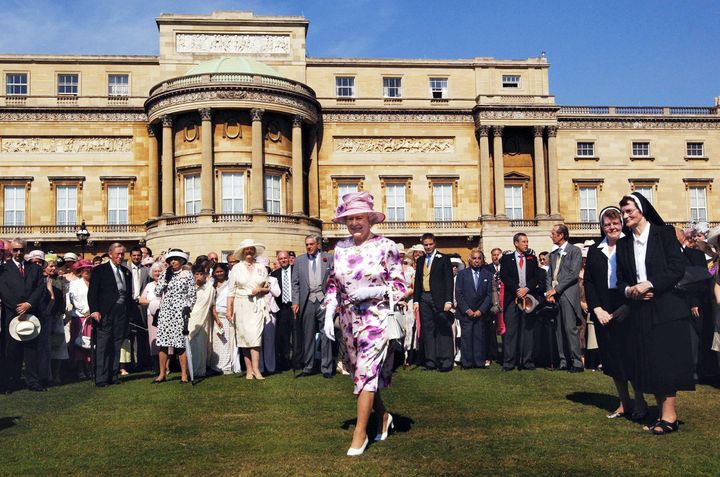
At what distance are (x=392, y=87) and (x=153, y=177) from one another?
53.5 feet

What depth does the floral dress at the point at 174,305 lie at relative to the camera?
12680 mm

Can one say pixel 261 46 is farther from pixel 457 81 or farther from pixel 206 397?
pixel 206 397

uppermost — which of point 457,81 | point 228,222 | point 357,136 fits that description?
point 457,81

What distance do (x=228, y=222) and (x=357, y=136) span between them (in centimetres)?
1071

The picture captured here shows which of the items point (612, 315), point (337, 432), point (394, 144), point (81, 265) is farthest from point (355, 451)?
point (394, 144)

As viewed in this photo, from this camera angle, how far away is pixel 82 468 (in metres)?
6.62

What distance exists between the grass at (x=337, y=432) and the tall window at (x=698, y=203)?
1514 inches

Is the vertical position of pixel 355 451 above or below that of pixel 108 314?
below

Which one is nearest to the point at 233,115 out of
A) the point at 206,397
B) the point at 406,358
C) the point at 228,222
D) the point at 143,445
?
the point at 228,222

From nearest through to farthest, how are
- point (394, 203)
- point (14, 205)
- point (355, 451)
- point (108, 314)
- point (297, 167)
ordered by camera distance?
point (355, 451), point (108, 314), point (297, 167), point (14, 205), point (394, 203)

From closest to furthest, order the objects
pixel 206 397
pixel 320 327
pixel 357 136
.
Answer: pixel 206 397
pixel 320 327
pixel 357 136

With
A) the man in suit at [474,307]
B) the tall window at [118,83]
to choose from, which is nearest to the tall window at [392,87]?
the tall window at [118,83]

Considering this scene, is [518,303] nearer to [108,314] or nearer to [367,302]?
[367,302]

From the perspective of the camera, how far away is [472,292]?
1440cm
